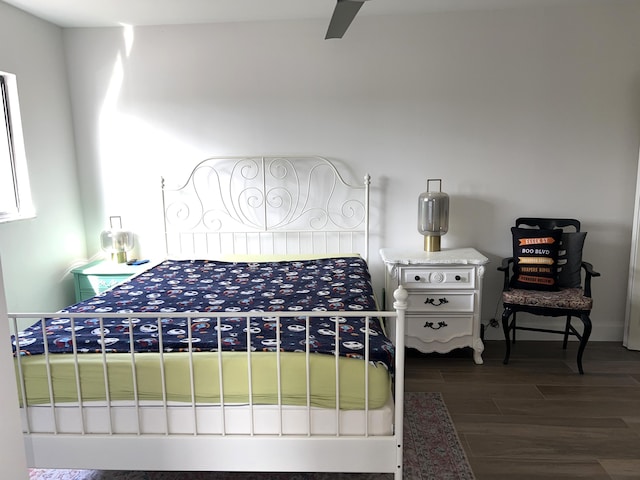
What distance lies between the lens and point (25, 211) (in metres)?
3.07

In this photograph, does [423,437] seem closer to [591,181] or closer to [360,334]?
[360,334]

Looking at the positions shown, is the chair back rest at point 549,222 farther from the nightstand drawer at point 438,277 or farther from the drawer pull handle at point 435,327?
the drawer pull handle at point 435,327

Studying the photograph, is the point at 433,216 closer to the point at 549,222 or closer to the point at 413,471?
the point at 549,222

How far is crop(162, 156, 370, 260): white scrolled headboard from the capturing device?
11.2 ft

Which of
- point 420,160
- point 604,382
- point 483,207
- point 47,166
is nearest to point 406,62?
point 420,160

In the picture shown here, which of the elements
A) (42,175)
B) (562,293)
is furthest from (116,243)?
(562,293)

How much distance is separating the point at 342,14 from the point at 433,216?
167 cm

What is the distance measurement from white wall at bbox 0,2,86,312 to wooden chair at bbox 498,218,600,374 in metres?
3.13

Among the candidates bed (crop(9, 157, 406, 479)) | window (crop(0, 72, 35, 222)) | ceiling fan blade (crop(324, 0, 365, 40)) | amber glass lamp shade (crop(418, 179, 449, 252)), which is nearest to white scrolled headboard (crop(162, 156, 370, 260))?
amber glass lamp shade (crop(418, 179, 449, 252))

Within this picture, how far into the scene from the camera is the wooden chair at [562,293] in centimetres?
284

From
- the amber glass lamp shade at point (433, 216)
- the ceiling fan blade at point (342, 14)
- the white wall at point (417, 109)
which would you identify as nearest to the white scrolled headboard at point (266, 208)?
the white wall at point (417, 109)

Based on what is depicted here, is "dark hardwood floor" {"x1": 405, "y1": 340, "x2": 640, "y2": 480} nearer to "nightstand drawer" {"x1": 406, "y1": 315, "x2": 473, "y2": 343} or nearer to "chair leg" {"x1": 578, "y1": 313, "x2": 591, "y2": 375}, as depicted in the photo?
"chair leg" {"x1": 578, "y1": 313, "x2": 591, "y2": 375}

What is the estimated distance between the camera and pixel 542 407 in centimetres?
248

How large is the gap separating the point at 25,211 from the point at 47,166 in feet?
1.19
